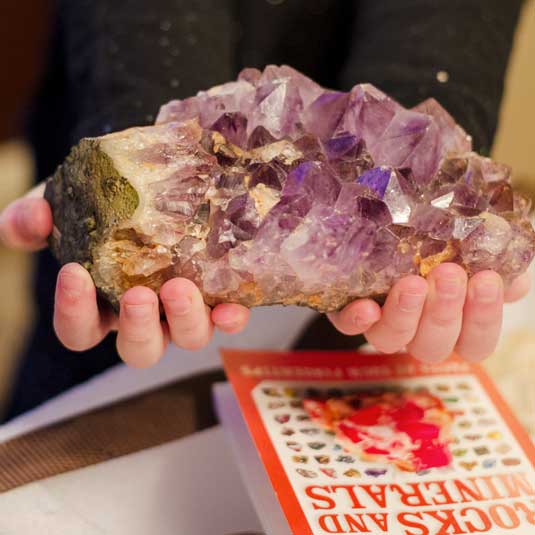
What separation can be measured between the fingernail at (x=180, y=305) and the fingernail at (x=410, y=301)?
154 millimetres

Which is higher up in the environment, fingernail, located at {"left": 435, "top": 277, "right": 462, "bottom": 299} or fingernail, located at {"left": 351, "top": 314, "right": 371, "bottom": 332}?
fingernail, located at {"left": 351, "top": 314, "right": 371, "bottom": 332}

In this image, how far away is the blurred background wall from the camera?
1.60 m

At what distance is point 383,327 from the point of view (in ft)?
1.88

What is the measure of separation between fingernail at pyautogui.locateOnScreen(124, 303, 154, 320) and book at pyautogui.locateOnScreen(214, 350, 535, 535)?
0.15 metres

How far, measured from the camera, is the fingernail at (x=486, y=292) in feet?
1.80

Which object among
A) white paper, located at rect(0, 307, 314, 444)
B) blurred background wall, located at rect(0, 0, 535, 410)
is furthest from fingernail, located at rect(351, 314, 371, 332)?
blurred background wall, located at rect(0, 0, 535, 410)

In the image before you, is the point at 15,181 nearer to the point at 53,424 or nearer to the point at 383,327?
the point at 53,424

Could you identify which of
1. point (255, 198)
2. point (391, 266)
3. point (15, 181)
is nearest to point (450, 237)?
point (391, 266)

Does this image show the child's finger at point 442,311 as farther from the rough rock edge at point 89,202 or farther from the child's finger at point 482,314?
the rough rock edge at point 89,202

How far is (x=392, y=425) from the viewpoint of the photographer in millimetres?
633

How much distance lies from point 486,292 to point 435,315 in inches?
1.6

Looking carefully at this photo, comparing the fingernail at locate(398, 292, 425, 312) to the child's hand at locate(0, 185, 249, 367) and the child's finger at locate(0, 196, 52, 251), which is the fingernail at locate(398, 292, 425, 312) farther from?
the child's finger at locate(0, 196, 52, 251)

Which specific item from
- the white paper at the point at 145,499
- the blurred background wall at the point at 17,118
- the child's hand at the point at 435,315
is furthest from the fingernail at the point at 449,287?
the blurred background wall at the point at 17,118

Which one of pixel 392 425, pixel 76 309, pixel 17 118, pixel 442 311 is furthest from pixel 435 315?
pixel 17 118
